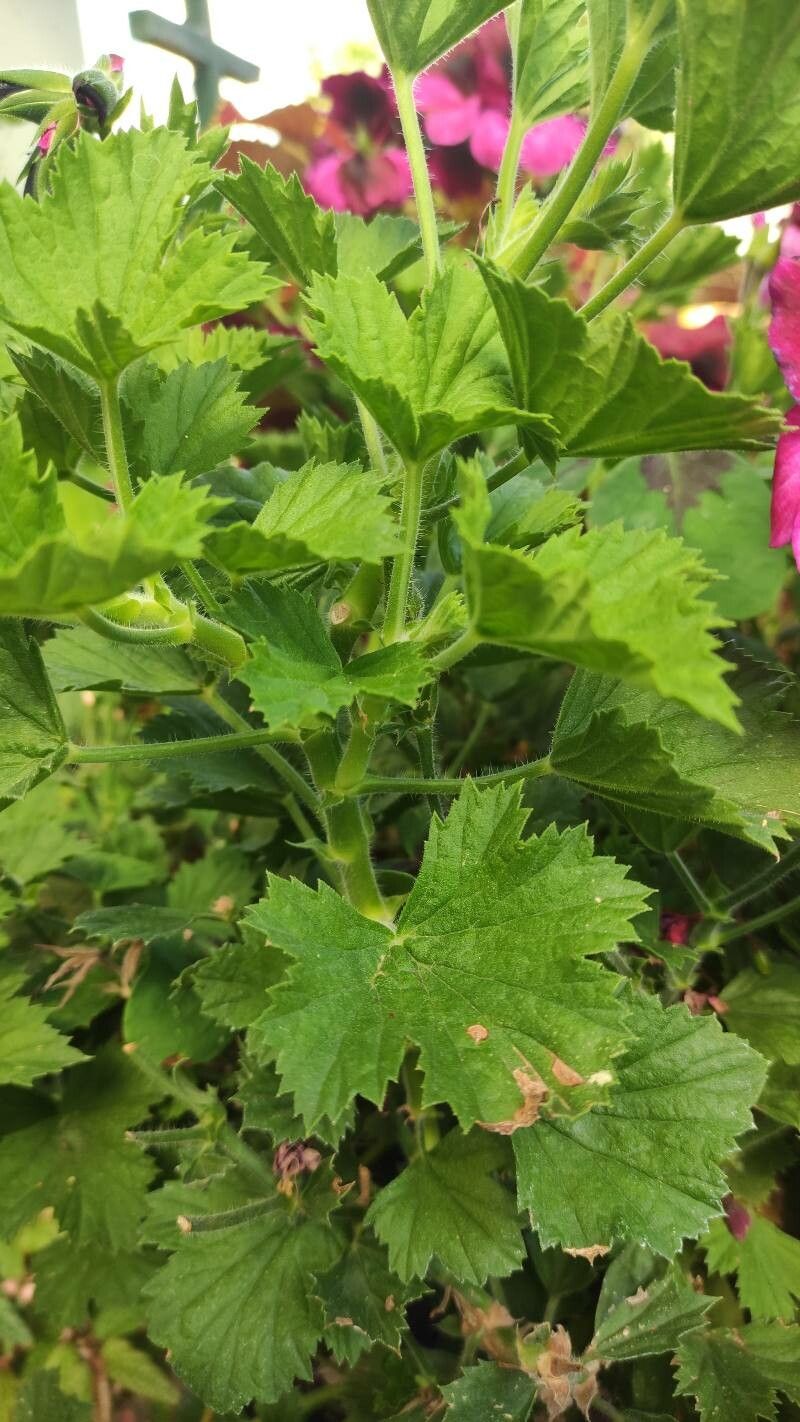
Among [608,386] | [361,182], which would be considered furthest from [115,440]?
[361,182]

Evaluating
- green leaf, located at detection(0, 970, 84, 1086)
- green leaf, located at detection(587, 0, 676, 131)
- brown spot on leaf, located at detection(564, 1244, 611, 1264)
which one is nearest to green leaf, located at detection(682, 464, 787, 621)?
green leaf, located at detection(587, 0, 676, 131)

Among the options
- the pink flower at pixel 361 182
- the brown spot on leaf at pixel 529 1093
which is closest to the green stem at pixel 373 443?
the brown spot on leaf at pixel 529 1093

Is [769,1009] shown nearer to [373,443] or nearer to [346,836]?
[346,836]

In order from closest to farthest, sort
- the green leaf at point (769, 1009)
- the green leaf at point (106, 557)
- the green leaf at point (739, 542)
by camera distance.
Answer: the green leaf at point (106, 557) → the green leaf at point (769, 1009) → the green leaf at point (739, 542)

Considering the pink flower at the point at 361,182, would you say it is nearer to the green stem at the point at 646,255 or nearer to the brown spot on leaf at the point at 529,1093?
the green stem at the point at 646,255

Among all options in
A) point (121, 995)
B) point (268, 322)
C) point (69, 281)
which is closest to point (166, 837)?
point (121, 995)

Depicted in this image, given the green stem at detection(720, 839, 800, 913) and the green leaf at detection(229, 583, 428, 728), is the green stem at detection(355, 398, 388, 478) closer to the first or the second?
the green leaf at detection(229, 583, 428, 728)
